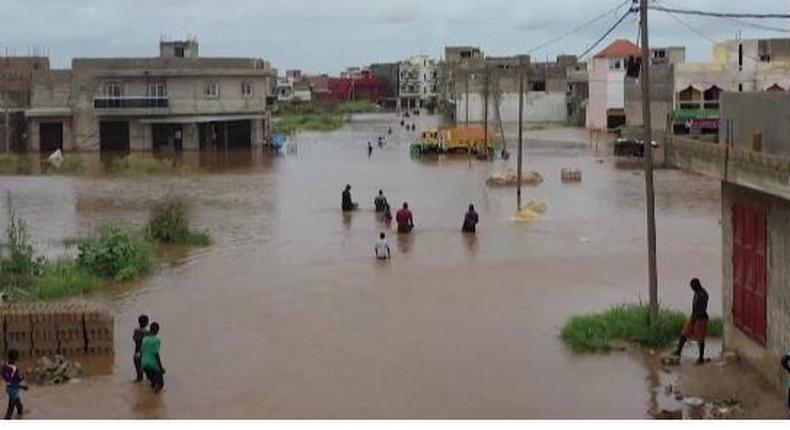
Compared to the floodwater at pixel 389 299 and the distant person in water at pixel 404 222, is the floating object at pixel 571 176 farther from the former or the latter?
the distant person in water at pixel 404 222

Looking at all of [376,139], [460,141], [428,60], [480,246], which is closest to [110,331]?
[480,246]

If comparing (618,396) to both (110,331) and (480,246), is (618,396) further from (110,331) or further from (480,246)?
(480,246)

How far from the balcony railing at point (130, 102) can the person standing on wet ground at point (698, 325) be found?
54116mm

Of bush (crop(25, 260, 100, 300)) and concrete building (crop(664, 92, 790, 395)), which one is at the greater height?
concrete building (crop(664, 92, 790, 395))

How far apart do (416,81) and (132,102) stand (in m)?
116

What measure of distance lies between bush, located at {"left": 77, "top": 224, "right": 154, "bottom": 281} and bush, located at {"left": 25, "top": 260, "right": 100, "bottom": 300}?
11.0 inches

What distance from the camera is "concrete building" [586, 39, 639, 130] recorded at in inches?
3305

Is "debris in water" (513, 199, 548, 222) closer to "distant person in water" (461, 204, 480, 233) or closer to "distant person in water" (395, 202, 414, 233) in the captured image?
"distant person in water" (461, 204, 480, 233)

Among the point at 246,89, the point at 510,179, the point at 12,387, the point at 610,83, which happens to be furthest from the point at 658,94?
the point at 12,387

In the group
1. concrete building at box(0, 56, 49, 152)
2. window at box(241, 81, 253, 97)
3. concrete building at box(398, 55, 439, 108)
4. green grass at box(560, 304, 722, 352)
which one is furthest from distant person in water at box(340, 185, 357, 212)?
concrete building at box(398, 55, 439, 108)

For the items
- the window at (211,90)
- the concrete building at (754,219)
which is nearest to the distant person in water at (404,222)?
the concrete building at (754,219)

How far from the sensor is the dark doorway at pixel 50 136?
2627 inches

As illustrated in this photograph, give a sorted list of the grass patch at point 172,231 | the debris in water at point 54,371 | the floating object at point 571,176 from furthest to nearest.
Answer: the floating object at point 571,176 < the grass patch at point 172,231 < the debris in water at point 54,371

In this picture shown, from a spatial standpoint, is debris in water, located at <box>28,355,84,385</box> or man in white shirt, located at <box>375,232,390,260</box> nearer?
debris in water, located at <box>28,355,84,385</box>
